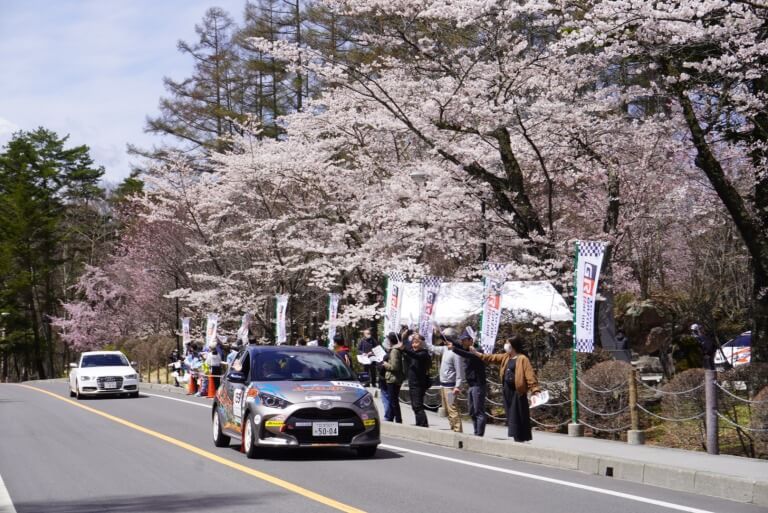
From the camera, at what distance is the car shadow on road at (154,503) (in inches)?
363

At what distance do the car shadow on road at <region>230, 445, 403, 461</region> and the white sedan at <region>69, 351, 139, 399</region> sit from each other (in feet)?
52.1

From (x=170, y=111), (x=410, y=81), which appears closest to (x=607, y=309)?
(x=410, y=81)

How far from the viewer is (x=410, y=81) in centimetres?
2311

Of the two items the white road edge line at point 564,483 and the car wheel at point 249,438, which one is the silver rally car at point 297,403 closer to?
the car wheel at point 249,438

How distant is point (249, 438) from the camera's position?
13.6 meters

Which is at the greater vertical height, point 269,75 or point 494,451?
point 269,75

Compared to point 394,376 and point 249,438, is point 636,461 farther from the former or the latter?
point 394,376

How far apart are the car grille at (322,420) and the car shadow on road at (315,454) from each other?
593 mm

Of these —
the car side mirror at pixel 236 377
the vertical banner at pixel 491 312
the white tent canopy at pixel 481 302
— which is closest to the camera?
the car side mirror at pixel 236 377

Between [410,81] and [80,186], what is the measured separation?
60237 mm

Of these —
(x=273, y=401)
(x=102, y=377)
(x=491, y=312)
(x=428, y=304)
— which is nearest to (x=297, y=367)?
(x=273, y=401)

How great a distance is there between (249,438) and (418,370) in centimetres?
482

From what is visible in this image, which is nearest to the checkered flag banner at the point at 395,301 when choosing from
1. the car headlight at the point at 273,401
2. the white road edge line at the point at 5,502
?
the car headlight at the point at 273,401

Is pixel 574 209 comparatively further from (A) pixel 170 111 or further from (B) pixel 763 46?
(A) pixel 170 111
